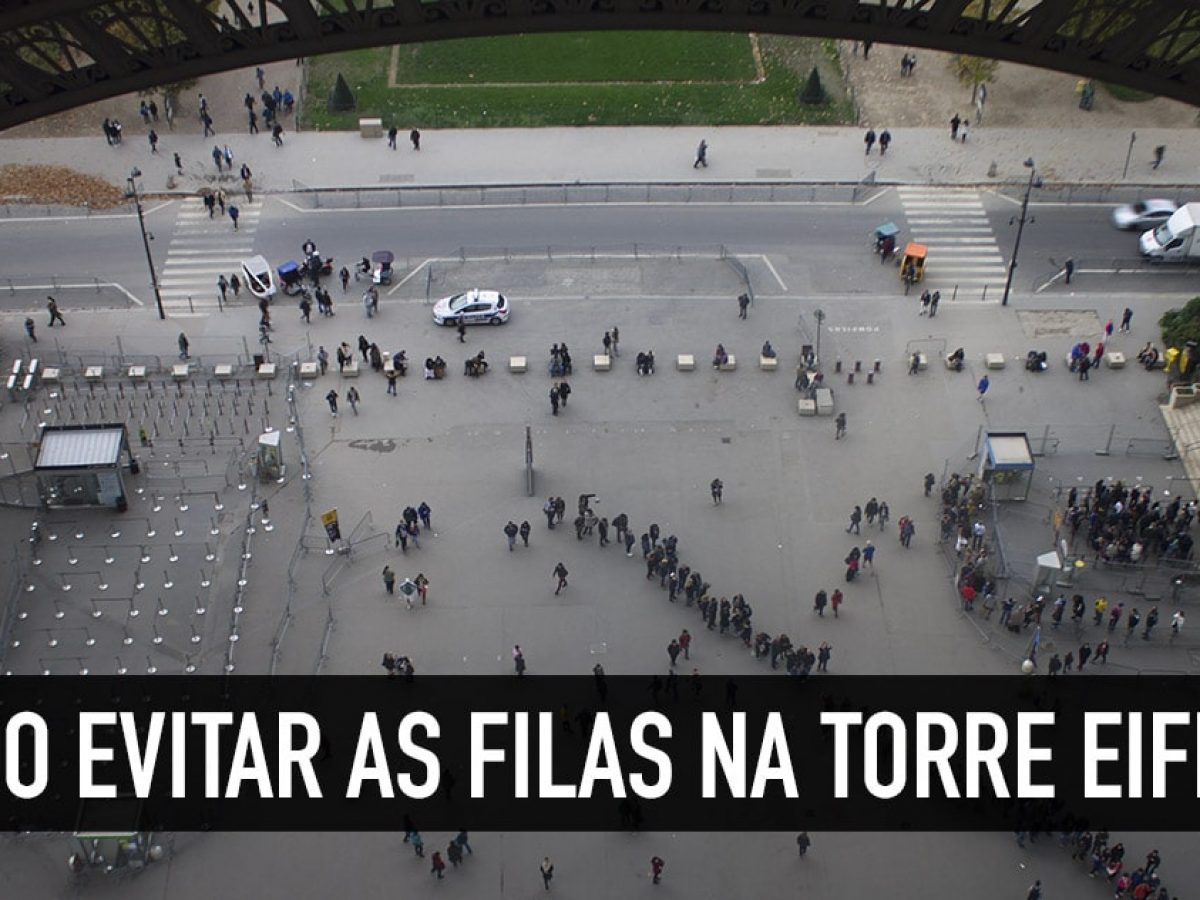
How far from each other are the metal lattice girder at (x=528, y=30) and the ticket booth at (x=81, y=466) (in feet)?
67.5

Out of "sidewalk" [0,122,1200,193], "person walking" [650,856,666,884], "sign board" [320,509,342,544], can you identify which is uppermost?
"sidewalk" [0,122,1200,193]

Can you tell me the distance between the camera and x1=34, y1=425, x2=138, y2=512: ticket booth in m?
64.2

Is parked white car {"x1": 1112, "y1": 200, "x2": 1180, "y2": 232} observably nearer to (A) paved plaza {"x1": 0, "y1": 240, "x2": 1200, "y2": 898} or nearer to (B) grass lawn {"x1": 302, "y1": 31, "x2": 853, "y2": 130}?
(A) paved plaza {"x1": 0, "y1": 240, "x2": 1200, "y2": 898}

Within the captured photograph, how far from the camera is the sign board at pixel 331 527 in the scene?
6328 centimetres

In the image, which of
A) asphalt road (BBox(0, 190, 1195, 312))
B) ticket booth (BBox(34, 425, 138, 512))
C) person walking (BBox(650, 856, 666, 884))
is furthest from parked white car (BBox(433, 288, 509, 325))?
person walking (BBox(650, 856, 666, 884))

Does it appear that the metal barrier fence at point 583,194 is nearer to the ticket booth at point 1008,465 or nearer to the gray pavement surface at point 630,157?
the gray pavement surface at point 630,157

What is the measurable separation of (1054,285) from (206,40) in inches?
1804

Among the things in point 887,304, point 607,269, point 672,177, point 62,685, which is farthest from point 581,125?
point 62,685

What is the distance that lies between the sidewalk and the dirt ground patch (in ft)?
→ 3.17

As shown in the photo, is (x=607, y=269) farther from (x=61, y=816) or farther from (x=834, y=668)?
(x=61, y=816)

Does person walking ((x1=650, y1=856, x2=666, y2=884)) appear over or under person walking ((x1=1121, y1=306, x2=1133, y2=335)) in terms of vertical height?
under

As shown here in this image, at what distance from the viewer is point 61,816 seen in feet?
177

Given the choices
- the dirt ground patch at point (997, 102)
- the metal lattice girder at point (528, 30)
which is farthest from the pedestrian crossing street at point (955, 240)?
the metal lattice girder at point (528, 30)

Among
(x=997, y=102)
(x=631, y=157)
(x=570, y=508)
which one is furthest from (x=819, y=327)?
(x=997, y=102)
